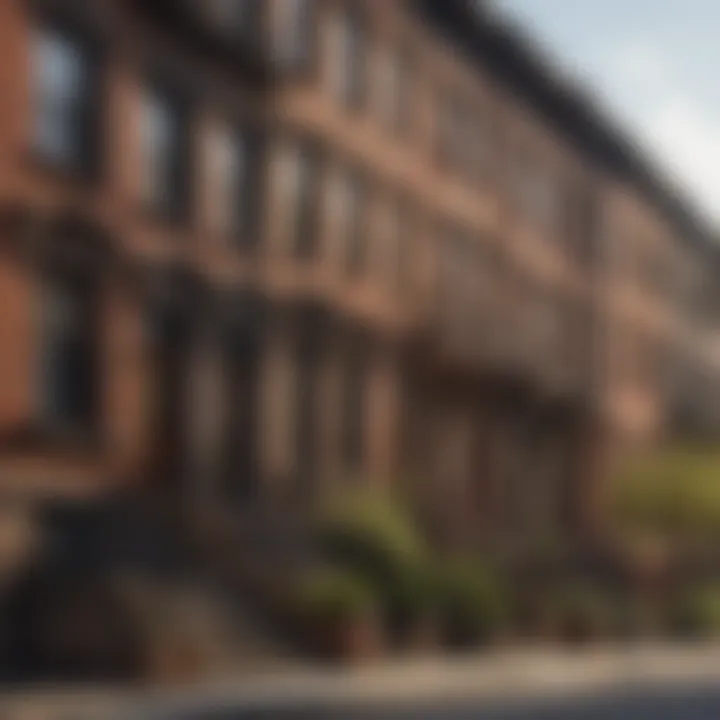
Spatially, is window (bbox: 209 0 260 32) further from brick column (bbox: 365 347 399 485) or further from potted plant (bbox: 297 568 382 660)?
potted plant (bbox: 297 568 382 660)

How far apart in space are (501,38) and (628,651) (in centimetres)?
210

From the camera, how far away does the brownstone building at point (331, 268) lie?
22.6 ft

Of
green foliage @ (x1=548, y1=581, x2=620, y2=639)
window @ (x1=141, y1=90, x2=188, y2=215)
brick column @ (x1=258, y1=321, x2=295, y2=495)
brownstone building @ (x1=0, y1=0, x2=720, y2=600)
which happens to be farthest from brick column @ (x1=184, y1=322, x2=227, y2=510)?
green foliage @ (x1=548, y1=581, x2=620, y2=639)

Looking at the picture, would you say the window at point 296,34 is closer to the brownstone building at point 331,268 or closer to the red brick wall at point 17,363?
the brownstone building at point 331,268

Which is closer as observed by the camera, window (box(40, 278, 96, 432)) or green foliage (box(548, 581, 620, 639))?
green foliage (box(548, 581, 620, 639))

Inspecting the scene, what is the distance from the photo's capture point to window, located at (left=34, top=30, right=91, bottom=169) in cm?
786

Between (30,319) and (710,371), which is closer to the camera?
(710,371)

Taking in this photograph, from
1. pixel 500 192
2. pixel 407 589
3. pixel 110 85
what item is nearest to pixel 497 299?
pixel 500 192

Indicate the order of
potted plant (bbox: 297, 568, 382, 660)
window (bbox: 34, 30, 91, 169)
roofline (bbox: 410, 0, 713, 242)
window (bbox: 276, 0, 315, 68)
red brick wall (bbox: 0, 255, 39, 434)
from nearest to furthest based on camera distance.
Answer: roofline (bbox: 410, 0, 713, 242), potted plant (bbox: 297, 568, 382, 660), window (bbox: 276, 0, 315, 68), red brick wall (bbox: 0, 255, 39, 434), window (bbox: 34, 30, 91, 169)

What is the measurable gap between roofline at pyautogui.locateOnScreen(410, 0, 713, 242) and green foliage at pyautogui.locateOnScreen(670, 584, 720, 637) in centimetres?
117

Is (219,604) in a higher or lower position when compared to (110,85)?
lower

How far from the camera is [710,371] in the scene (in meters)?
6.89

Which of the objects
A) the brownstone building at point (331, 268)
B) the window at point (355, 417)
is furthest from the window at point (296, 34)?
the window at point (355, 417)

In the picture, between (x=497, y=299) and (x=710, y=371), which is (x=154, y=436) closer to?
(x=497, y=299)
